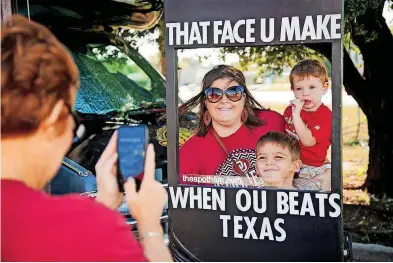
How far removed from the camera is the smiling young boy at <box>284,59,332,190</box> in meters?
3.45

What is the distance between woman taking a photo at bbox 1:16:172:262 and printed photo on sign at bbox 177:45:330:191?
7.33 feet

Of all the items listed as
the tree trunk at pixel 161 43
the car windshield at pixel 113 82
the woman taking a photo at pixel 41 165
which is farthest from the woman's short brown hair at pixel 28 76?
the tree trunk at pixel 161 43

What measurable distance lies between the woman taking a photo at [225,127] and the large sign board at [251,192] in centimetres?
6

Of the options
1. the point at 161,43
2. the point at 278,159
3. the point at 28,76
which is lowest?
the point at 278,159

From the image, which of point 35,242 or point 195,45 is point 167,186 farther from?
point 35,242

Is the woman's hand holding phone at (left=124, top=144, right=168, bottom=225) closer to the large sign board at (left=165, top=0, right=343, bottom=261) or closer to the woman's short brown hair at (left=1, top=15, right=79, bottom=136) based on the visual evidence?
the woman's short brown hair at (left=1, top=15, right=79, bottom=136)

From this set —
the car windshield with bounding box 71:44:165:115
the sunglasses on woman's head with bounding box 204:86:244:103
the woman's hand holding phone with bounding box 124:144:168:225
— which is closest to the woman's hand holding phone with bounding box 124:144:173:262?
the woman's hand holding phone with bounding box 124:144:168:225

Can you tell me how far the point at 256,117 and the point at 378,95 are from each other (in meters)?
2.97

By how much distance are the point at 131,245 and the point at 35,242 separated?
208 mm

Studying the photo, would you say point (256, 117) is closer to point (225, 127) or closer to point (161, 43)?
point (225, 127)

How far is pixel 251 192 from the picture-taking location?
3.64 m

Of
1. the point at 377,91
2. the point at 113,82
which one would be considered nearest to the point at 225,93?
the point at 113,82

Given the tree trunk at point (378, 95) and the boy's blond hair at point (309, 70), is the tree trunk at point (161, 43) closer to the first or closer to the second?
the boy's blond hair at point (309, 70)

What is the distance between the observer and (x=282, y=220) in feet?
11.7
